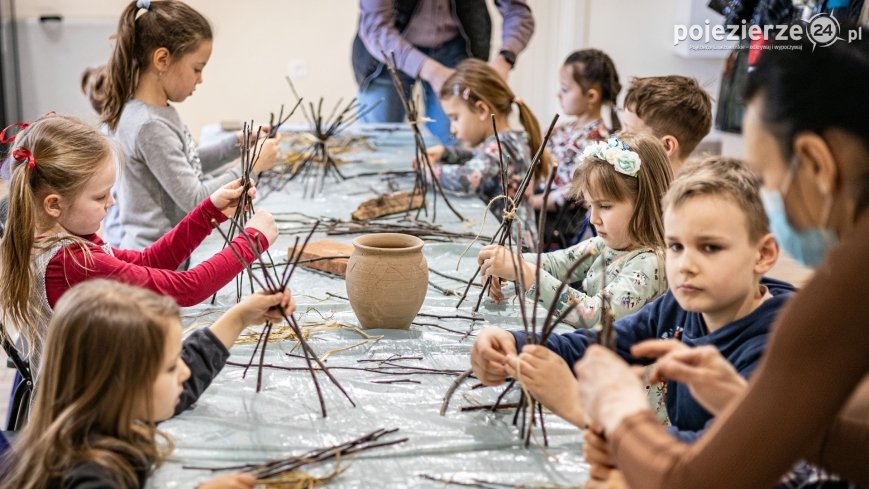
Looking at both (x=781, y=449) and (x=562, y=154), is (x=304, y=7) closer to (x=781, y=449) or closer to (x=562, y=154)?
(x=562, y=154)

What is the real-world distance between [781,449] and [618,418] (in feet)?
0.58

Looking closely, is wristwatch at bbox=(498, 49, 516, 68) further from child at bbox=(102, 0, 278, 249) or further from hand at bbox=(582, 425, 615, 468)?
hand at bbox=(582, 425, 615, 468)

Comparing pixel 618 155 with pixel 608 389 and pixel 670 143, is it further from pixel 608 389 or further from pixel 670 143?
pixel 608 389

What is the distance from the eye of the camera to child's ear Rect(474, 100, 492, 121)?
3.24m

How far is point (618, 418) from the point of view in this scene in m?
1.03

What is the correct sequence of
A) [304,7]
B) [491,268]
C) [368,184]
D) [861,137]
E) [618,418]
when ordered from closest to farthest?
[861,137]
[618,418]
[491,268]
[368,184]
[304,7]

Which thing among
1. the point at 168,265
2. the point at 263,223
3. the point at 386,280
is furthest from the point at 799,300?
the point at 168,265

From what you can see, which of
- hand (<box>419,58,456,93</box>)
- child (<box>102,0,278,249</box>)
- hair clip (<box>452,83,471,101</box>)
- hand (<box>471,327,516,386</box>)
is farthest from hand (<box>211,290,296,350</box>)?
hand (<box>419,58,456,93</box>)

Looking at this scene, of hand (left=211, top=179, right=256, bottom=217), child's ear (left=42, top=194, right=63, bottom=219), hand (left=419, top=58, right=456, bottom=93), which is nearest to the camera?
child's ear (left=42, top=194, right=63, bottom=219)

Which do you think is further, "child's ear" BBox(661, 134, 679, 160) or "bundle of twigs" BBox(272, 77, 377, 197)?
"bundle of twigs" BBox(272, 77, 377, 197)

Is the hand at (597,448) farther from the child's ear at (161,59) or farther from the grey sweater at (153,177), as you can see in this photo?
the child's ear at (161,59)

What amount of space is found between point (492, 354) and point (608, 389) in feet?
1.51

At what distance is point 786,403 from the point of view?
3.09 feet

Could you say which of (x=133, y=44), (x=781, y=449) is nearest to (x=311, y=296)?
(x=133, y=44)
